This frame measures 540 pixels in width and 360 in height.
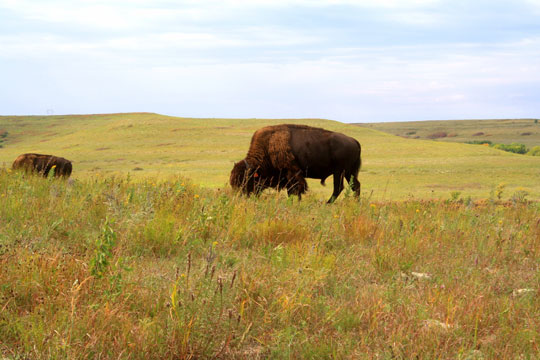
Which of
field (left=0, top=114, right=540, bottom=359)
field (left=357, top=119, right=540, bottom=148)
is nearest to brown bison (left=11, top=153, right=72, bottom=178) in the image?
field (left=0, top=114, right=540, bottom=359)

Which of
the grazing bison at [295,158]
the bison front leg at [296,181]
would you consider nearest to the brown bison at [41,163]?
the grazing bison at [295,158]

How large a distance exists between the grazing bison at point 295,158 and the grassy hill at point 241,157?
0.93m

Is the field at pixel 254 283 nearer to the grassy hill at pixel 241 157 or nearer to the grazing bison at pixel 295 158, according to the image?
the grazing bison at pixel 295 158

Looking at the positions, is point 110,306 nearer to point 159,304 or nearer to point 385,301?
point 159,304

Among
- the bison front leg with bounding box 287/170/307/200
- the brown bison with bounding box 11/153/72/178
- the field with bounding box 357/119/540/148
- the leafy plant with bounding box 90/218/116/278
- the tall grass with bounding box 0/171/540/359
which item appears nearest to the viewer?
the tall grass with bounding box 0/171/540/359

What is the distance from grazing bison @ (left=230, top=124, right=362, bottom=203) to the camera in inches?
417

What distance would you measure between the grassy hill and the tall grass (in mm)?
3742

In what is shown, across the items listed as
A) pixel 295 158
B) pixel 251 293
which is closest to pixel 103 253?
pixel 251 293

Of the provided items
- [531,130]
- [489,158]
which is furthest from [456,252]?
[531,130]

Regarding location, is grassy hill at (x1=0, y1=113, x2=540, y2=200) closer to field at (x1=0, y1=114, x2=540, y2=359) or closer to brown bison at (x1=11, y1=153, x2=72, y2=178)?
brown bison at (x1=11, y1=153, x2=72, y2=178)

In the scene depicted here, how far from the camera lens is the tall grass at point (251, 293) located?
2.92m

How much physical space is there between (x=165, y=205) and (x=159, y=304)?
123 inches

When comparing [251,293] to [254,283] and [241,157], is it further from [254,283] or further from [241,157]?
[241,157]

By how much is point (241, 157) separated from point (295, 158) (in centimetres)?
2276
